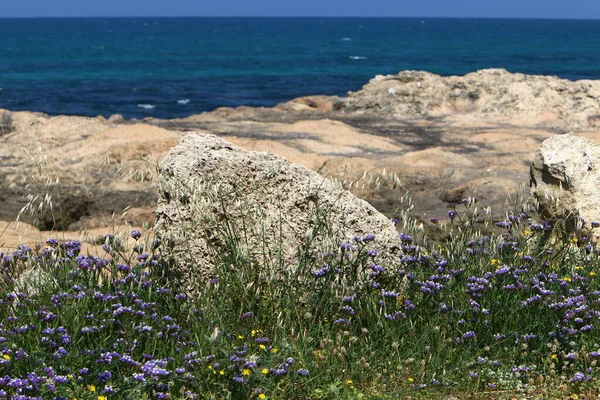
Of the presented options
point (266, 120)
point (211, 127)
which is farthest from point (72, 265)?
point (266, 120)

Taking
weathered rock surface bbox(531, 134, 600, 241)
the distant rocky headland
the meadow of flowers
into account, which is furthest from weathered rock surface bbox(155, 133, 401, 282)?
weathered rock surface bbox(531, 134, 600, 241)

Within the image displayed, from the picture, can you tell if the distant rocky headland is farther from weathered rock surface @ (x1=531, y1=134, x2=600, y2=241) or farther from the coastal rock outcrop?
weathered rock surface @ (x1=531, y1=134, x2=600, y2=241)

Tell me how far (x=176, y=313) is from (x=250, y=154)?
145cm

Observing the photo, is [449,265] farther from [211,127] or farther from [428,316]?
[211,127]

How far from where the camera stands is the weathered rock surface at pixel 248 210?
16.5 feet

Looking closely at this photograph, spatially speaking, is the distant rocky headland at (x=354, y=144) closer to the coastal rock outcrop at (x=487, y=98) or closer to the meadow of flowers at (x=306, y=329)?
the coastal rock outcrop at (x=487, y=98)

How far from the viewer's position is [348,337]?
4516 millimetres

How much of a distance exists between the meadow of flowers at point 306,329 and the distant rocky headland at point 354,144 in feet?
2.69

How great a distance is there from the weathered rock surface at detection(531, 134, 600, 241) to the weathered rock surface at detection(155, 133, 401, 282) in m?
2.19

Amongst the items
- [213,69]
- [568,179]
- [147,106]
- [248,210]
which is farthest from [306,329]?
[213,69]

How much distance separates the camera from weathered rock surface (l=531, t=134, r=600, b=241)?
693 centimetres

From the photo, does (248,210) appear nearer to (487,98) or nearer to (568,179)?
(568,179)

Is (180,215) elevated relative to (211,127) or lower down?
elevated

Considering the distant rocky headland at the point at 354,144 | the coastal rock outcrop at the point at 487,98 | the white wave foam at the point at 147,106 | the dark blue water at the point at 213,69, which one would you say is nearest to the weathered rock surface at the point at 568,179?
the distant rocky headland at the point at 354,144
